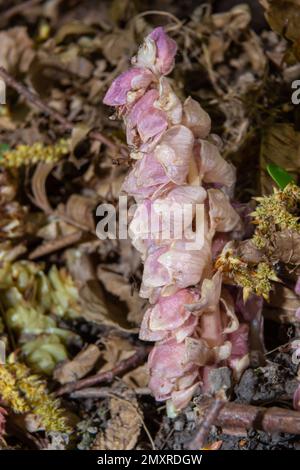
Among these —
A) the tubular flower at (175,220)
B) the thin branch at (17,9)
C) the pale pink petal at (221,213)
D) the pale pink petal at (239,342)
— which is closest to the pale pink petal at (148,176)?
the tubular flower at (175,220)

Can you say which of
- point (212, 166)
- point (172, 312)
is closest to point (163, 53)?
point (212, 166)

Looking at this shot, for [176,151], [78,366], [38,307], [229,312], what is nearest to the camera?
[176,151]

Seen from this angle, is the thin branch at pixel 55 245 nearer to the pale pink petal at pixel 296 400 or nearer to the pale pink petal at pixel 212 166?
the pale pink petal at pixel 212 166

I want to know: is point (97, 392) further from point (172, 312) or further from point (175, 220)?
point (175, 220)

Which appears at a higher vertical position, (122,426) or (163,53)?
(163,53)

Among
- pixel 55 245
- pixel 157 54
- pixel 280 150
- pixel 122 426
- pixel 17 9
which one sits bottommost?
pixel 122 426

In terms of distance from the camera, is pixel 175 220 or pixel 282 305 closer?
pixel 175 220

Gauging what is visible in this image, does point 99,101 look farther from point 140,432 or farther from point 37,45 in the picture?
point 140,432

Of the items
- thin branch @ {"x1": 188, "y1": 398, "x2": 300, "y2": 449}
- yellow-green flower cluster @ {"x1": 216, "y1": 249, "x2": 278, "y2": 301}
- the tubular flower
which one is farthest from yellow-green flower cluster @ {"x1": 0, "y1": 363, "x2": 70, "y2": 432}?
yellow-green flower cluster @ {"x1": 216, "y1": 249, "x2": 278, "y2": 301}
